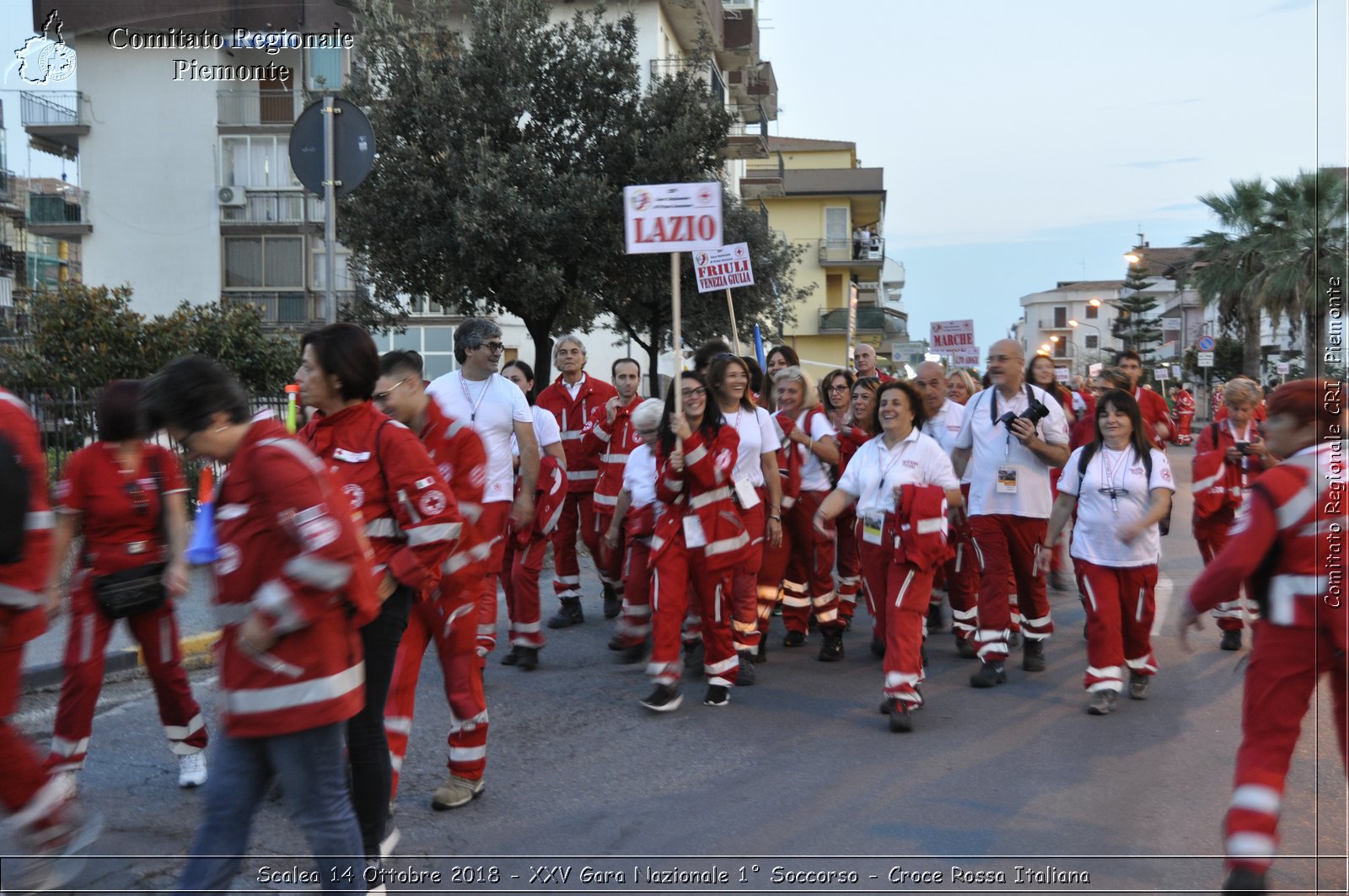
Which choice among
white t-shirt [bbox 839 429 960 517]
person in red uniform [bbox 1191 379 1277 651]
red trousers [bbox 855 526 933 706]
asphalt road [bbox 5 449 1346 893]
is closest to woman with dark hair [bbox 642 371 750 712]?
asphalt road [bbox 5 449 1346 893]

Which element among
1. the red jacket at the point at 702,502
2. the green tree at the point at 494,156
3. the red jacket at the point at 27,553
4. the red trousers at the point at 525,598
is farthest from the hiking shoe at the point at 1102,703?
the green tree at the point at 494,156

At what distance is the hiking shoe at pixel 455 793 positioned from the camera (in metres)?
5.44

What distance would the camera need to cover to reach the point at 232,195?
36.8 m

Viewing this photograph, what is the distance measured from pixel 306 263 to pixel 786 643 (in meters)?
30.7

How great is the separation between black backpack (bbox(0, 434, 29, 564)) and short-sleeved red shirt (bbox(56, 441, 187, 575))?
48.7 inches

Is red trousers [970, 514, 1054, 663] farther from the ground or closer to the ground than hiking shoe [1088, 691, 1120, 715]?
farther from the ground

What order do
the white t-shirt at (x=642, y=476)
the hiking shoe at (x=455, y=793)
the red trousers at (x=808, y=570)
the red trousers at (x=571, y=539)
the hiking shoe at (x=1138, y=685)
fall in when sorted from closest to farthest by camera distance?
the hiking shoe at (x=455, y=793) → the hiking shoe at (x=1138, y=685) → the white t-shirt at (x=642, y=476) → the red trousers at (x=808, y=570) → the red trousers at (x=571, y=539)

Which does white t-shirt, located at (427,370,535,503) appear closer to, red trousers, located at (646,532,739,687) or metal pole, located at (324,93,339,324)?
red trousers, located at (646,532,739,687)

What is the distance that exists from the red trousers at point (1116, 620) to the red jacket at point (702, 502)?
2125 millimetres

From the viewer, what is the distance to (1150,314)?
132 meters

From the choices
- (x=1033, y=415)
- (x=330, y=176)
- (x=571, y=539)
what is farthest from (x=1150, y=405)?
(x=330, y=176)

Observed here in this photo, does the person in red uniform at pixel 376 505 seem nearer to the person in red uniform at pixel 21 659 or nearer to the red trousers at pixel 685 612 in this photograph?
the person in red uniform at pixel 21 659

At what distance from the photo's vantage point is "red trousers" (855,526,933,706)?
685 centimetres

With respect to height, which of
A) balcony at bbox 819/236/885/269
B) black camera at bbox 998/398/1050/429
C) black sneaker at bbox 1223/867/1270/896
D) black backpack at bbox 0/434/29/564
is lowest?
black sneaker at bbox 1223/867/1270/896
